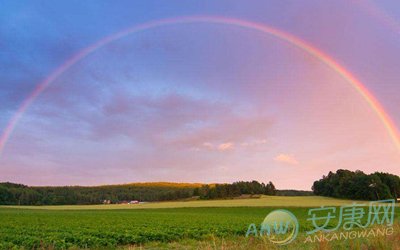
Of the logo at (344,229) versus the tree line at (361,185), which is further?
the tree line at (361,185)

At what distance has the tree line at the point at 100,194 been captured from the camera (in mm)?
149875

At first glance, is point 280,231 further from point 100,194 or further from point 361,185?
point 100,194

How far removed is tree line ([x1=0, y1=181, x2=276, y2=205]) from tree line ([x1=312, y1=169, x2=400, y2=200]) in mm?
31789

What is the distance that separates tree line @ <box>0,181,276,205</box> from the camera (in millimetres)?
149875

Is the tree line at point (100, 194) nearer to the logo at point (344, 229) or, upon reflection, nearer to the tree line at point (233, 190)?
the tree line at point (233, 190)

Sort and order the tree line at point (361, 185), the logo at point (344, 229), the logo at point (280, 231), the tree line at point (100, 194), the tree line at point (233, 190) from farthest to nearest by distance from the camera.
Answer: the tree line at point (100, 194) < the tree line at point (233, 190) < the tree line at point (361, 185) < the logo at point (280, 231) < the logo at point (344, 229)

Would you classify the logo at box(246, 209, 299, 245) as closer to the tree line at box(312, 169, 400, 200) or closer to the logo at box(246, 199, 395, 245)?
the logo at box(246, 199, 395, 245)

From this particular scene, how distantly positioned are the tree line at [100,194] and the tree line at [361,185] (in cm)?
3179

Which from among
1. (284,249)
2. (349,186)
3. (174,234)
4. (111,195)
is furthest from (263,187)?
(284,249)

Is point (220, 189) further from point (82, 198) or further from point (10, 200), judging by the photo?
point (10, 200)

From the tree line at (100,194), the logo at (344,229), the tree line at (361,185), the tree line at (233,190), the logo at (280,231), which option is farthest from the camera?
the tree line at (100,194)

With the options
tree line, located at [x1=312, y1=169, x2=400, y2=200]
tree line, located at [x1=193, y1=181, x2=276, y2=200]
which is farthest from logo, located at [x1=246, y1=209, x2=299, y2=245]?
tree line, located at [x1=193, y1=181, x2=276, y2=200]

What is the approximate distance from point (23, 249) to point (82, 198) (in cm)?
15173

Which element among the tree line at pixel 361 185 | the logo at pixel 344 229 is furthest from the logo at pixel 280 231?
the tree line at pixel 361 185
